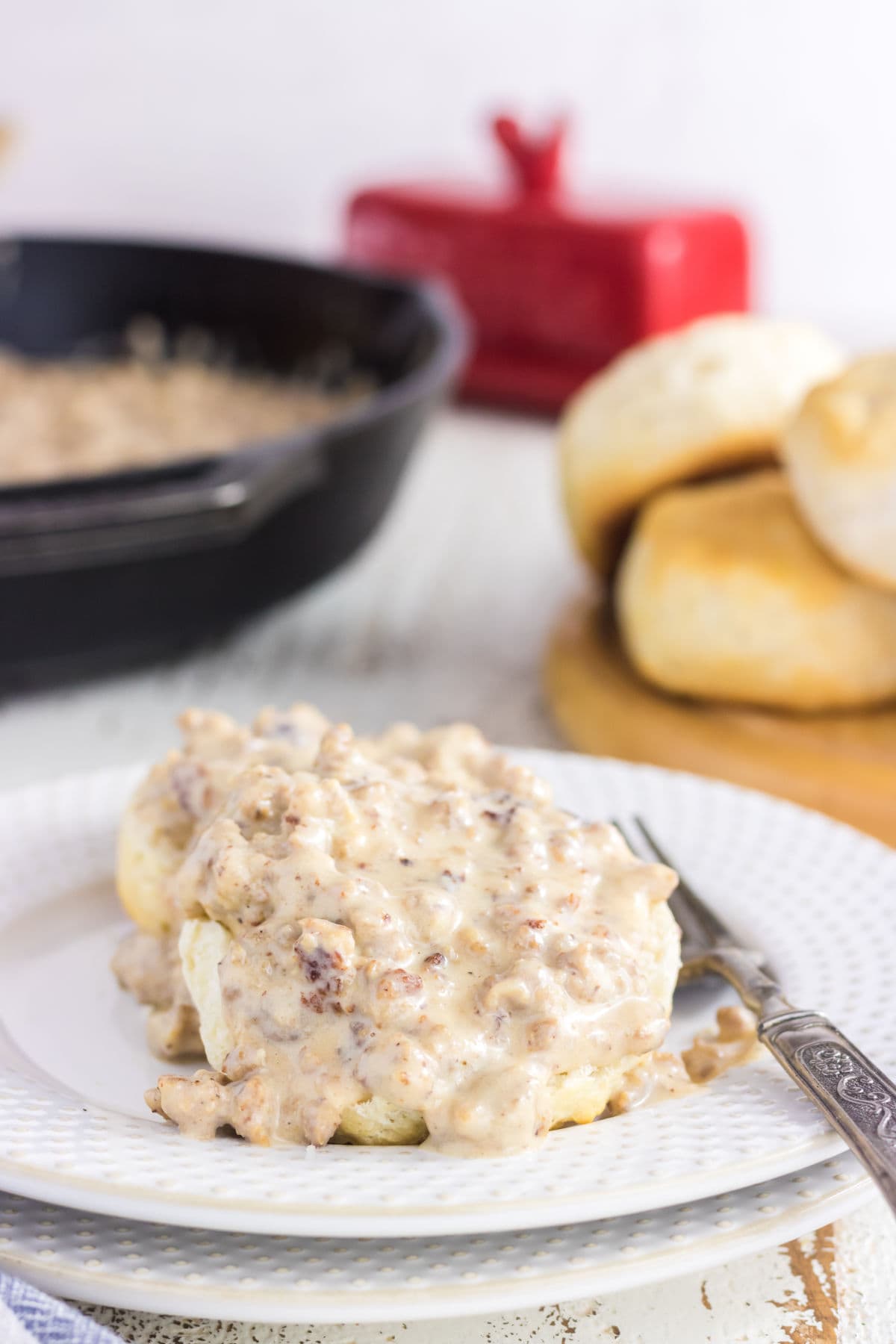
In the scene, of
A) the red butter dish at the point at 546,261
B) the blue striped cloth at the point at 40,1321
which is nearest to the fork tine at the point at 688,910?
the blue striped cloth at the point at 40,1321

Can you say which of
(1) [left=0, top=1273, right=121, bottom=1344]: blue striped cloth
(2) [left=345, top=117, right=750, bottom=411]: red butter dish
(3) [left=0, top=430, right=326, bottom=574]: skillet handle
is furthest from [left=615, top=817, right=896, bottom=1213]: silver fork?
(2) [left=345, top=117, right=750, bottom=411]: red butter dish

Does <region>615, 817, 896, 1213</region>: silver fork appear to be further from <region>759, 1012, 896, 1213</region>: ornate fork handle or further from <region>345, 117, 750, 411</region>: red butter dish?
<region>345, 117, 750, 411</region>: red butter dish

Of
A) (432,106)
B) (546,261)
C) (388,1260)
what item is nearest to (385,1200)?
(388,1260)

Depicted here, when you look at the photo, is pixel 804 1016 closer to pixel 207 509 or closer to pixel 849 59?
pixel 207 509

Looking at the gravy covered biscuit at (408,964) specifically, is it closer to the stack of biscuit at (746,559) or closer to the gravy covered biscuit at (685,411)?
the stack of biscuit at (746,559)

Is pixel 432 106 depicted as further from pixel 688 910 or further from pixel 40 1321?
pixel 40 1321
